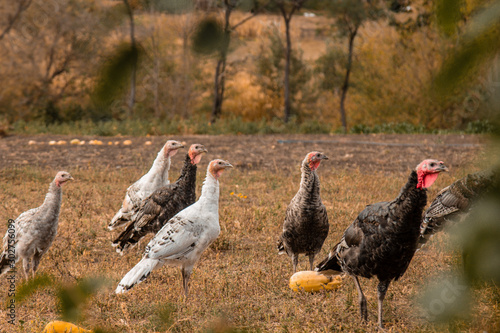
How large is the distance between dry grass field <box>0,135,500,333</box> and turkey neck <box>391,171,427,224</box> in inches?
22.7

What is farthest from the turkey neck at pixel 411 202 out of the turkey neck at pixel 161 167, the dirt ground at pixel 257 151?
the dirt ground at pixel 257 151

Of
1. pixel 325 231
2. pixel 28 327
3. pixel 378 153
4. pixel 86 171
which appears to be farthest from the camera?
pixel 378 153

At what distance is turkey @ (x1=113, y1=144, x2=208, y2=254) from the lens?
5.76 metres

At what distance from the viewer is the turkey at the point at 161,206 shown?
5.76 m

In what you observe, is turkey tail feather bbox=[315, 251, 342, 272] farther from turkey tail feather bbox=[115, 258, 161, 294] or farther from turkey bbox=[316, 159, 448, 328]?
turkey tail feather bbox=[115, 258, 161, 294]

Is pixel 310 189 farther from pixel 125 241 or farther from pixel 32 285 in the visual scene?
pixel 32 285

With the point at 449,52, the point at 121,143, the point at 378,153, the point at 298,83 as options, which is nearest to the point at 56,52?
the point at 449,52

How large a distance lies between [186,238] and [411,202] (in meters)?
2.04

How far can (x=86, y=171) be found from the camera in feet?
35.9

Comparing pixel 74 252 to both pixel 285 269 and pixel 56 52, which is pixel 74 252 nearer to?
pixel 285 269

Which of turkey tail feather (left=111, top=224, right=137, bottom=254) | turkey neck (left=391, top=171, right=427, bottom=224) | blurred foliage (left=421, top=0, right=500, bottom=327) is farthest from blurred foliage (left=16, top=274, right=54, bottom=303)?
turkey tail feather (left=111, top=224, right=137, bottom=254)

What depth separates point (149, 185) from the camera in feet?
21.4

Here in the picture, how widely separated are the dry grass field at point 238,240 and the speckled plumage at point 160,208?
1.03 ft

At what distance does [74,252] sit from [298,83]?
20.9 meters
